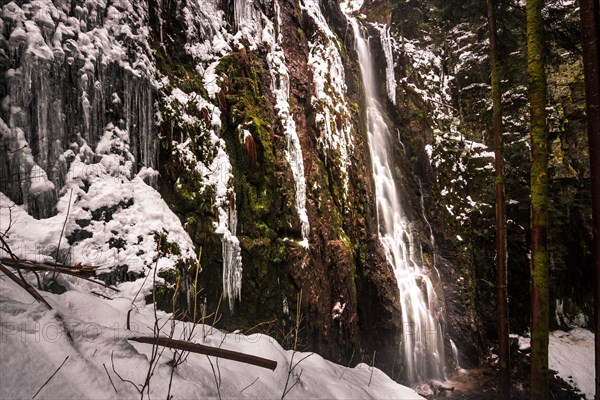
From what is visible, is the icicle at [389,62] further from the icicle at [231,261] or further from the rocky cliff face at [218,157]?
the icicle at [231,261]

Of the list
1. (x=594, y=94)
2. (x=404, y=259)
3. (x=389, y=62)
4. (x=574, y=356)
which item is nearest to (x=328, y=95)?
(x=404, y=259)

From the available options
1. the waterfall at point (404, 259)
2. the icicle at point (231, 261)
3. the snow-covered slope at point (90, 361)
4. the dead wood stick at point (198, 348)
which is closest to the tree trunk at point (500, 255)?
the waterfall at point (404, 259)

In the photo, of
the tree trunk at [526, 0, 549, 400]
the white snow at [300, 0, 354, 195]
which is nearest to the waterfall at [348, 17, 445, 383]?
the white snow at [300, 0, 354, 195]

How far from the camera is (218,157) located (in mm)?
5707

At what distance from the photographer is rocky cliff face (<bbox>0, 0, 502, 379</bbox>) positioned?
351 cm

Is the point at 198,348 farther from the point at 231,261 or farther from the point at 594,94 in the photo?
the point at 594,94

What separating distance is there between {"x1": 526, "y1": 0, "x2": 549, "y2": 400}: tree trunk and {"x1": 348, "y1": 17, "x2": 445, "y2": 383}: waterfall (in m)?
5.12

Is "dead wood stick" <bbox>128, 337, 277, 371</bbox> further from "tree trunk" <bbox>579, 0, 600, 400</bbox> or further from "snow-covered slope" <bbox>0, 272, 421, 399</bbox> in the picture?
"tree trunk" <bbox>579, 0, 600, 400</bbox>

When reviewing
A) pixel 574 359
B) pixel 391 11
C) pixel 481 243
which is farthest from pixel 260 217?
pixel 391 11

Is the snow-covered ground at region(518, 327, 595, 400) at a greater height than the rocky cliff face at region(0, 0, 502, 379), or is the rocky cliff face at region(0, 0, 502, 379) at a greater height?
the rocky cliff face at region(0, 0, 502, 379)

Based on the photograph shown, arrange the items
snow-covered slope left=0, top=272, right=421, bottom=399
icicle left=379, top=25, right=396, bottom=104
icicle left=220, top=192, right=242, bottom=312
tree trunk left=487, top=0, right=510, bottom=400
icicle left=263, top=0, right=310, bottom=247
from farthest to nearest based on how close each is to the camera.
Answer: icicle left=379, top=25, right=396, bottom=104 → icicle left=263, top=0, right=310, bottom=247 → tree trunk left=487, top=0, right=510, bottom=400 → icicle left=220, top=192, right=242, bottom=312 → snow-covered slope left=0, top=272, right=421, bottom=399

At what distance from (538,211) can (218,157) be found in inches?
215

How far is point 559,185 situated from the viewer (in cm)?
1186

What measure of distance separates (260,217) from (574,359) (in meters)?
11.4
